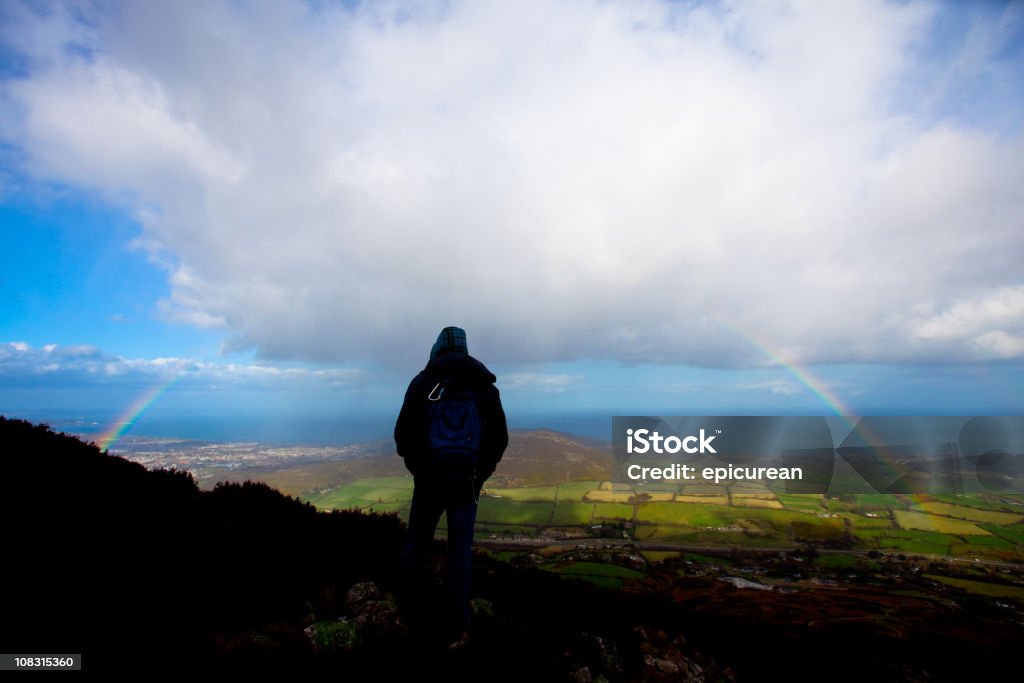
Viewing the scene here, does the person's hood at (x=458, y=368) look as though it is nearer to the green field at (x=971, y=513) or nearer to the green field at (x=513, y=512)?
the green field at (x=513, y=512)

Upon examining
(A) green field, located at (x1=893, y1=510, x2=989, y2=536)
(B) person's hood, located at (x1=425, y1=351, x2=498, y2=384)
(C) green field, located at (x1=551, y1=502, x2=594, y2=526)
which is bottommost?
(A) green field, located at (x1=893, y1=510, x2=989, y2=536)

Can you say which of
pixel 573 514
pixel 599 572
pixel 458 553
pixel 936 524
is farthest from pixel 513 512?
pixel 936 524

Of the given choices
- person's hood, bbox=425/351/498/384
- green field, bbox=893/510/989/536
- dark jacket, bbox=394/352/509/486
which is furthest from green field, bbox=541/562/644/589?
green field, bbox=893/510/989/536

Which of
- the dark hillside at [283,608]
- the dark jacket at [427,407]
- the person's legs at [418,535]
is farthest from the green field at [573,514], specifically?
the dark jacket at [427,407]

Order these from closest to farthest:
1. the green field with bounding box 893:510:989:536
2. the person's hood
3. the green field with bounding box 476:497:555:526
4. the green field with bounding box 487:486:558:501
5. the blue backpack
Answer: the blue backpack
the person's hood
the green field with bounding box 476:497:555:526
the green field with bounding box 893:510:989:536
the green field with bounding box 487:486:558:501

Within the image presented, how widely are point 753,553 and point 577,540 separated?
14344 mm

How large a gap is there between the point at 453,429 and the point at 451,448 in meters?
0.24

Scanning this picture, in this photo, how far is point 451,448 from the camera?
17.8ft

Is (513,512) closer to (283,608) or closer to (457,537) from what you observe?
(283,608)

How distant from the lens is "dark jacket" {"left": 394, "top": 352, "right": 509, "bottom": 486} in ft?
18.7

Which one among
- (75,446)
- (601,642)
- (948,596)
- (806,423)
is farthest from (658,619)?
(806,423)

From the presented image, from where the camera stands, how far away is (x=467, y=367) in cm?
569

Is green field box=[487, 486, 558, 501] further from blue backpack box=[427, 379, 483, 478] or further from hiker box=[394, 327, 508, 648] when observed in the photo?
blue backpack box=[427, 379, 483, 478]

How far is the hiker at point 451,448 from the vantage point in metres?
5.43
